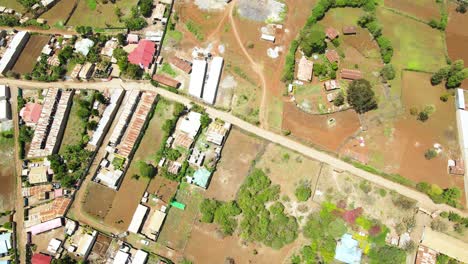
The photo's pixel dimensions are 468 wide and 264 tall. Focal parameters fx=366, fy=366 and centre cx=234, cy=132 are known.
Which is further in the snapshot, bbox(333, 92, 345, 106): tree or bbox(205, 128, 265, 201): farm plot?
bbox(333, 92, 345, 106): tree

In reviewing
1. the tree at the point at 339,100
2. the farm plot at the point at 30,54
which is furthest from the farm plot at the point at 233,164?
the farm plot at the point at 30,54

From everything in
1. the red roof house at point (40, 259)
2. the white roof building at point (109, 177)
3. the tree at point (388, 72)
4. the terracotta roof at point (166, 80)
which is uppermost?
the tree at point (388, 72)

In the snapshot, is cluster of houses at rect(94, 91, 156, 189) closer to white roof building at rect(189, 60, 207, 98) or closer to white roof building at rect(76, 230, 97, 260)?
white roof building at rect(189, 60, 207, 98)

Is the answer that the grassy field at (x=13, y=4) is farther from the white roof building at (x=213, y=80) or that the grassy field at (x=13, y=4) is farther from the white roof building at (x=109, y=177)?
the white roof building at (x=213, y=80)

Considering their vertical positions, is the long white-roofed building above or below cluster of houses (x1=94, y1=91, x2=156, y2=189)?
above


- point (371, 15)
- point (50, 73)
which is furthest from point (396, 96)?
point (50, 73)

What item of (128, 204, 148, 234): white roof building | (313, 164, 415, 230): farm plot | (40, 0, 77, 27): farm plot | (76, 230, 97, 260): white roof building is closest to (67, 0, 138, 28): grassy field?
(40, 0, 77, 27): farm plot

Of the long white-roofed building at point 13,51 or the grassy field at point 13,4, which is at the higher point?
the grassy field at point 13,4
